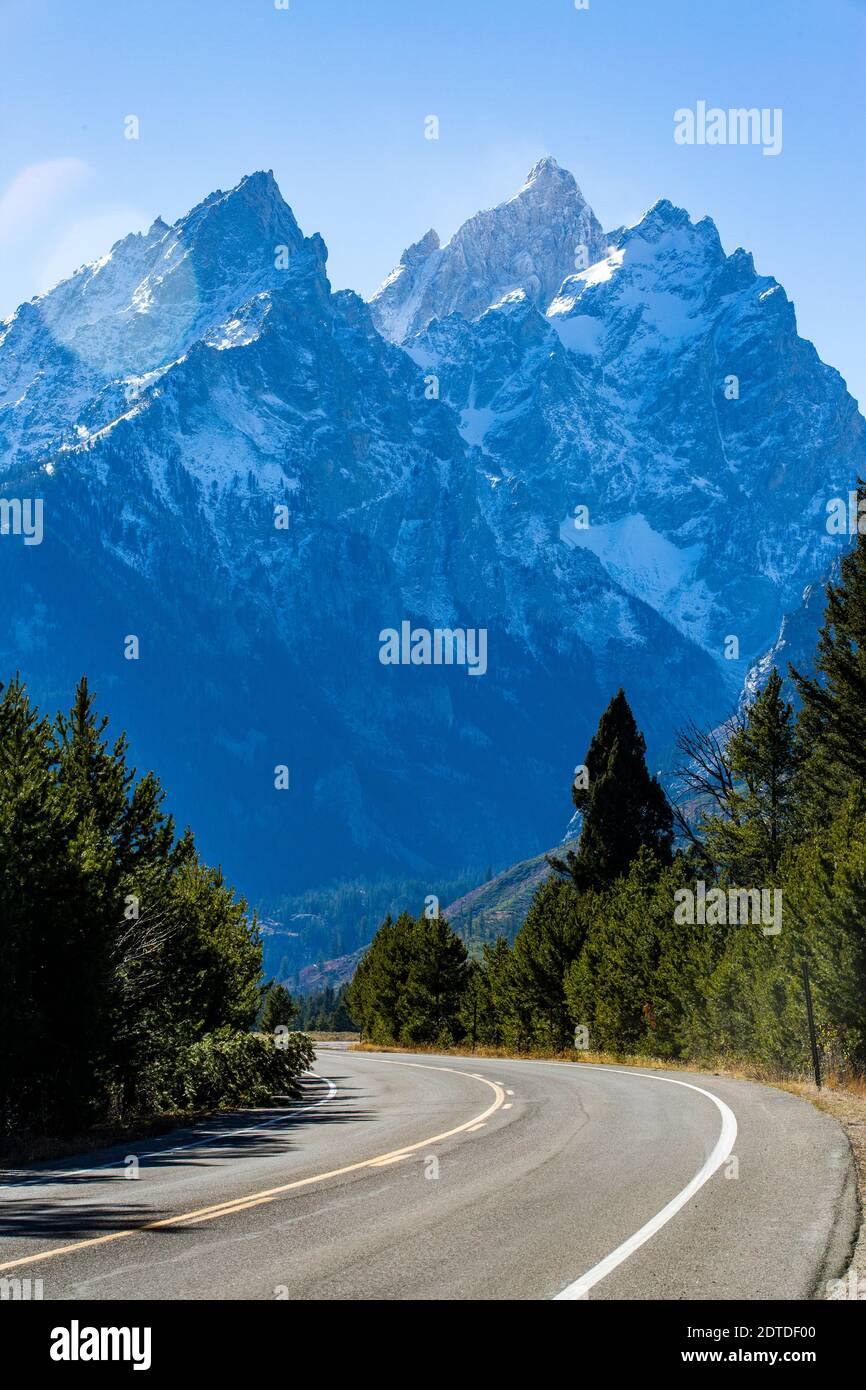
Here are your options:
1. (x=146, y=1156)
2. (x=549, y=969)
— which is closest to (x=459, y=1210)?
(x=146, y=1156)

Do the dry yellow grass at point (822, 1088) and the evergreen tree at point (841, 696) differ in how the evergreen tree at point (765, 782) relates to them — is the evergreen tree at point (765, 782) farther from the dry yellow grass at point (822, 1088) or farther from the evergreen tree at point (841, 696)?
the dry yellow grass at point (822, 1088)

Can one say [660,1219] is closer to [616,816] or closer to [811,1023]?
[811,1023]

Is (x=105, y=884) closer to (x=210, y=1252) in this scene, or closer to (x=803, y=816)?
(x=210, y=1252)

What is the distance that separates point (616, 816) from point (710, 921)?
23713 mm

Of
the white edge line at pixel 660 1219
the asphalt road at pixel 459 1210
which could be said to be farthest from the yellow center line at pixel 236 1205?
the white edge line at pixel 660 1219

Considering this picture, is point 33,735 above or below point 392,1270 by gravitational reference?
above

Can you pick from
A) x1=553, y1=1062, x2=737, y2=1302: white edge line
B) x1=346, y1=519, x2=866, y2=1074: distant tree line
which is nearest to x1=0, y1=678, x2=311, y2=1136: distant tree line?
x1=553, y1=1062, x2=737, y2=1302: white edge line

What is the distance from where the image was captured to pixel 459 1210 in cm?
1166

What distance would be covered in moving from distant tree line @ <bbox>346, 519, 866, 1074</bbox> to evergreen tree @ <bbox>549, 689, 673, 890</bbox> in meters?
0.08

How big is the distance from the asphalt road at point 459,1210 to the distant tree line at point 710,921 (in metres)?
6.69
